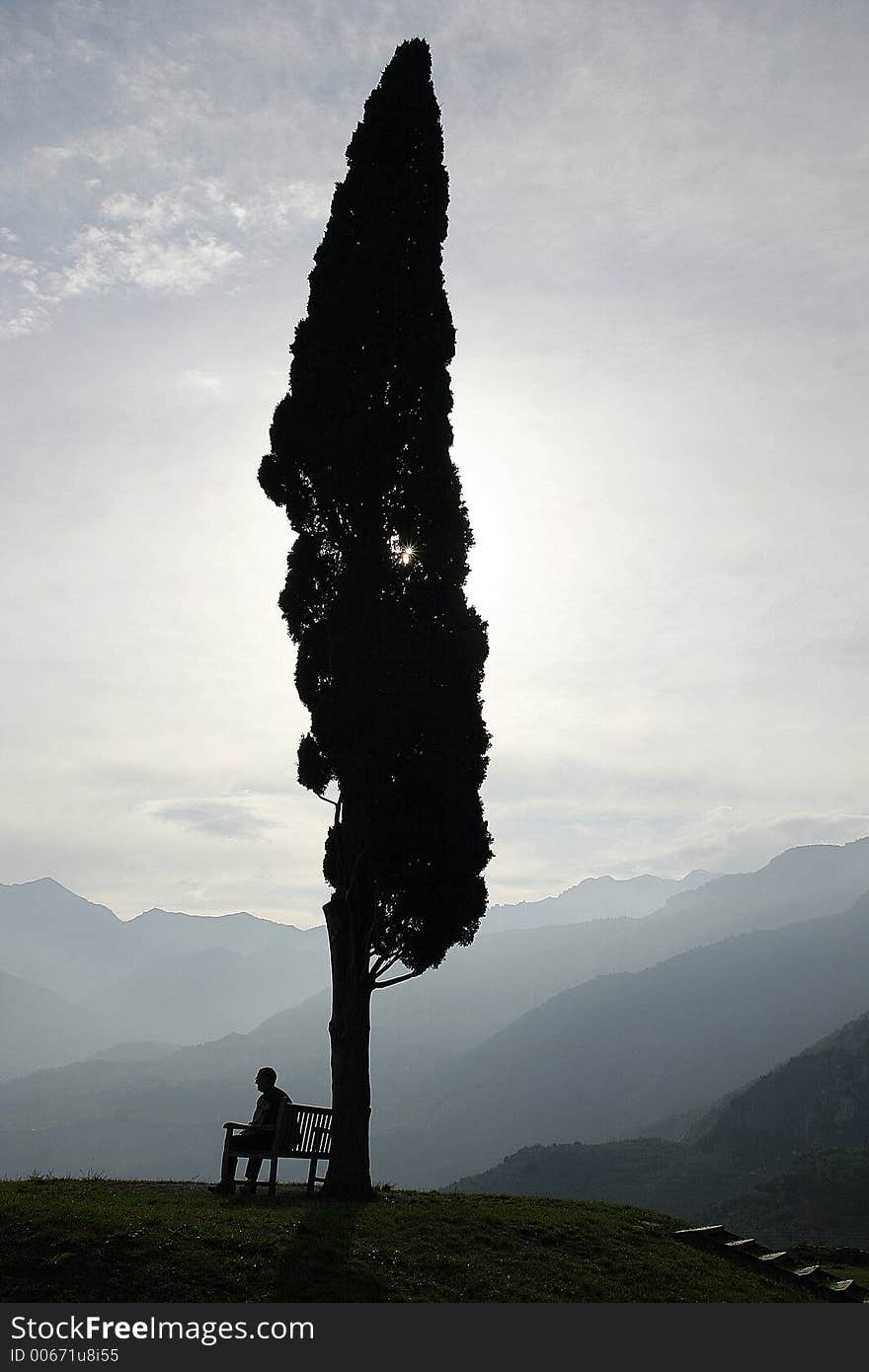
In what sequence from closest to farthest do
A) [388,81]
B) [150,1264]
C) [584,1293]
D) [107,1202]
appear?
1. [150,1264]
2. [584,1293]
3. [107,1202]
4. [388,81]

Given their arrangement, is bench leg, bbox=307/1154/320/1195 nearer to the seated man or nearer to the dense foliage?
the seated man

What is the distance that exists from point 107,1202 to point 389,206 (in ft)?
63.3

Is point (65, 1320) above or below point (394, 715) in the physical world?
below

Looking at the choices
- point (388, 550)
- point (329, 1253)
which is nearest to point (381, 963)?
point (329, 1253)

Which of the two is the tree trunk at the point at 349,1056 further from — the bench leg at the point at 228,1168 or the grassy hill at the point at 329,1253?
the bench leg at the point at 228,1168

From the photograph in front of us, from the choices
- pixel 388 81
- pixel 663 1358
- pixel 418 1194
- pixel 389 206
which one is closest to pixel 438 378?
pixel 389 206

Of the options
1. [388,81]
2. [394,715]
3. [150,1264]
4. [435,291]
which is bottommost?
[150,1264]

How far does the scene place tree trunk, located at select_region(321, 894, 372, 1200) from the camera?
55.9ft

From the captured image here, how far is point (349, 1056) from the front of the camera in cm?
1791

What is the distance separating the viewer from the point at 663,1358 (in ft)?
33.0

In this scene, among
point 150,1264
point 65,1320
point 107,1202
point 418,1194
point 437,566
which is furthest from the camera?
point 437,566

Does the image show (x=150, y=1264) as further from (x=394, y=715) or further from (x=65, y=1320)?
(x=394, y=715)

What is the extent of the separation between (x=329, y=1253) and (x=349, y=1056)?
19.4 ft

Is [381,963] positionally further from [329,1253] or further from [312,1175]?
[329,1253]
